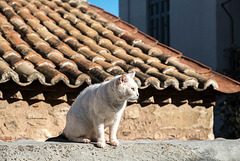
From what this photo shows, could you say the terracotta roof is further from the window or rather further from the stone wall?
the window

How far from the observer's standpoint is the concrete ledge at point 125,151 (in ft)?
6.36

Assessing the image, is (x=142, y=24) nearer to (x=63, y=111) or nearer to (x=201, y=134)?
(x=201, y=134)

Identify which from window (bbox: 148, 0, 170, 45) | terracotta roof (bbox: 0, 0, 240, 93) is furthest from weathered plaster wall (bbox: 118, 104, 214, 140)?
window (bbox: 148, 0, 170, 45)

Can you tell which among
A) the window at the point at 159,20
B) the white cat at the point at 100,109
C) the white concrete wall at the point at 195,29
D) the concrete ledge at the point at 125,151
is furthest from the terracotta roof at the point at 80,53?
the window at the point at 159,20

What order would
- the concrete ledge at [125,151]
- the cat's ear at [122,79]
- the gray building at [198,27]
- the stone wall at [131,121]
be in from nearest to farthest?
the concrete ledge at [125,151], the cat's ear at [122,79], the stone wall at [131,121], the gray building at [198,27]

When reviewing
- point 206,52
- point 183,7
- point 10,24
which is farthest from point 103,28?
point 183,7

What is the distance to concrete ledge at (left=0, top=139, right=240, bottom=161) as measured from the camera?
1938mm

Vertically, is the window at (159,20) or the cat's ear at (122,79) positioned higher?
Answer: the window at (159,20)

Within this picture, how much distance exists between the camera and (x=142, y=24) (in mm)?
11023

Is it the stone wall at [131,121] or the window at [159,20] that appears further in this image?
the window at [159,20]

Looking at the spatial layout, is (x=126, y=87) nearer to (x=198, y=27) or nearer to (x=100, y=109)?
(x=100, y=109)

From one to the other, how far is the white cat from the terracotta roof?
3.09 feet

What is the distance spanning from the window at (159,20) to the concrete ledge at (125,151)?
26.3 ft

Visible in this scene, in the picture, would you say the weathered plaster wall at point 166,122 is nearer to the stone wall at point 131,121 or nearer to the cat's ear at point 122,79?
the stone wall at point 131,121
